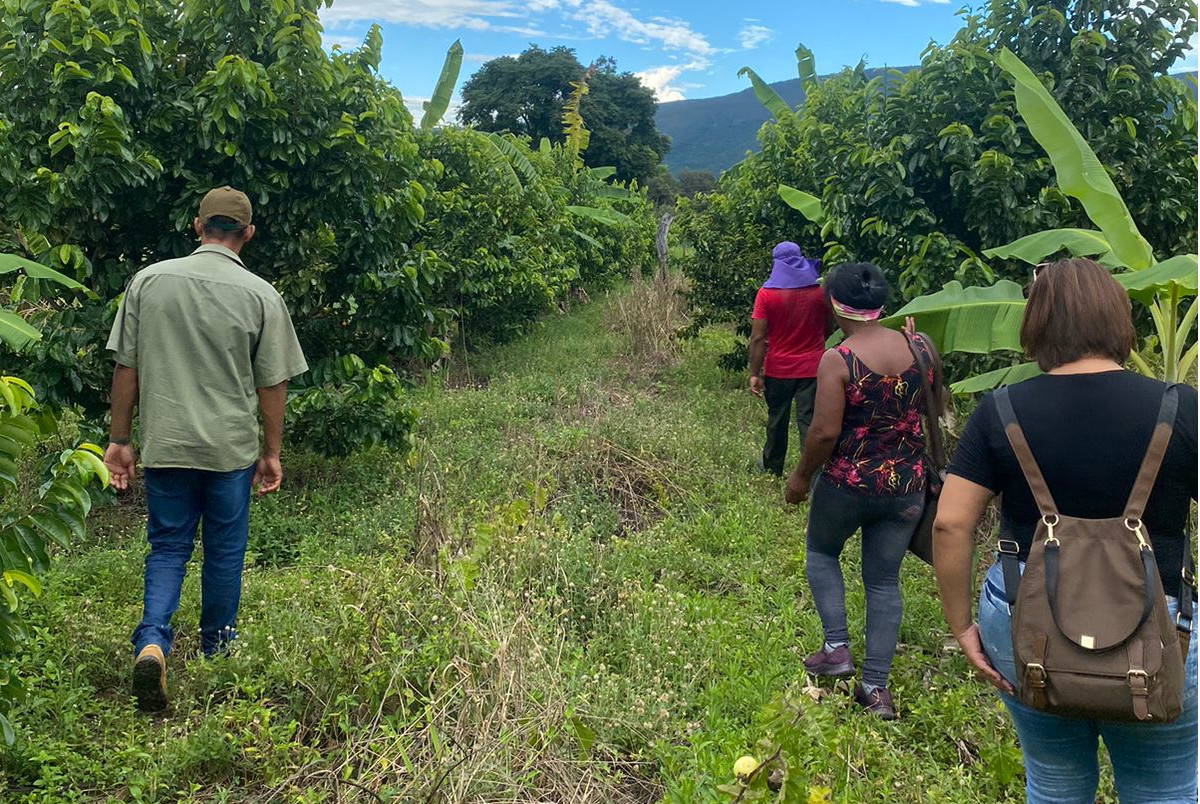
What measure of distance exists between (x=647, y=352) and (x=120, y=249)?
691cm

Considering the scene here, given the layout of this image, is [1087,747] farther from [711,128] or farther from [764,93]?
[711,128]

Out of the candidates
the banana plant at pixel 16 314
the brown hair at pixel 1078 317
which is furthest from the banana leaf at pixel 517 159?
the brown hair at pixel 1078 317

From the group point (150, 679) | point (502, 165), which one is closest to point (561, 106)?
point (502, 165)

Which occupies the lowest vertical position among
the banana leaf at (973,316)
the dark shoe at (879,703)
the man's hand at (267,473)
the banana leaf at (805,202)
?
the dark shoe at (879,703)

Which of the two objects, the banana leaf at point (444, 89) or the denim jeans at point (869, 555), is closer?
the denim jeans at point (869, 555)

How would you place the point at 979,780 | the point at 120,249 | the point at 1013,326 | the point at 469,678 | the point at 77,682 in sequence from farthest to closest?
the point at 120,249, the point at 1013,326, the point at 77,682, the point at 979,780, the point at 469,678

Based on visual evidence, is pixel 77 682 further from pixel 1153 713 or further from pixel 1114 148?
pixel 1114 148

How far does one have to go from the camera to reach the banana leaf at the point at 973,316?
425 cm

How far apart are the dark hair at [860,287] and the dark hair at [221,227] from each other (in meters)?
2.41

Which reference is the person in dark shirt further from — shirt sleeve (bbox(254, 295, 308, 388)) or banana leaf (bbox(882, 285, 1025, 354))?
shirt sleeve (bbox(254, 295, 308, 388))

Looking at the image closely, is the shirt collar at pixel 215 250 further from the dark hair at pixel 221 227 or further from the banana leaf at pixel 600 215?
the banana leaf at pixel 600 215

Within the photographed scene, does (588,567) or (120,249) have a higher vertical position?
(120,249)

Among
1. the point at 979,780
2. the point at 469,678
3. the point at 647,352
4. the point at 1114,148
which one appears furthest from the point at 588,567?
the point at 647,352

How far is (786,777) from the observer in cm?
207
